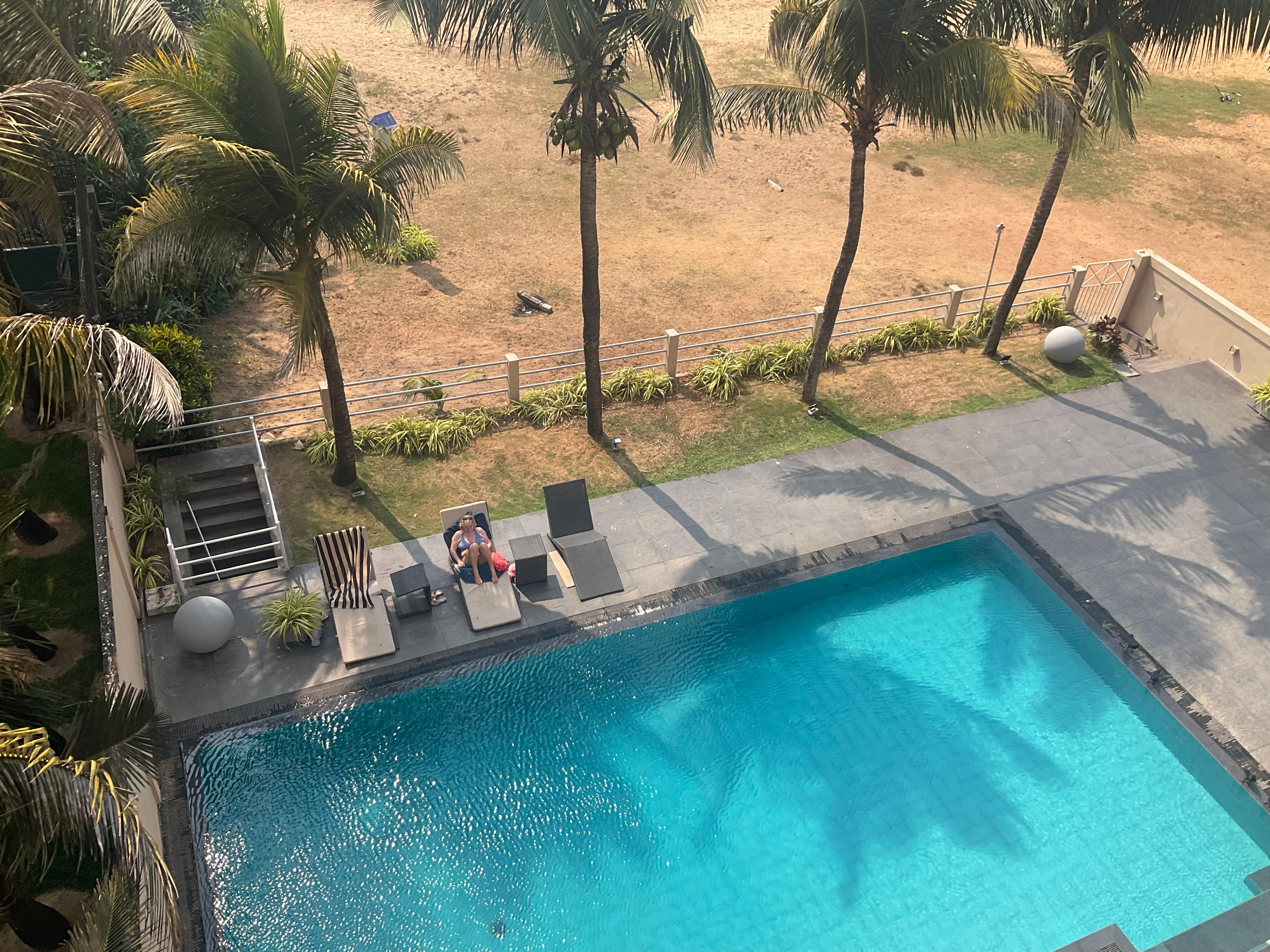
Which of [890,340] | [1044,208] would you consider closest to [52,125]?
[890,340]

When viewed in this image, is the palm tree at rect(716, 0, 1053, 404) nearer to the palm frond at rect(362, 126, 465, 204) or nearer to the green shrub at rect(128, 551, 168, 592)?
the palm frond at rect(362, 126, 465, 204)

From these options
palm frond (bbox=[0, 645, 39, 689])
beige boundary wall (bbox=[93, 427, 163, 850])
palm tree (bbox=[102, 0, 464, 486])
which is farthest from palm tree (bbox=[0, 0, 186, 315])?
palm frond (bbox=[0, 645, 39, 689])

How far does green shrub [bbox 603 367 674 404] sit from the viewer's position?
1688 centimetres

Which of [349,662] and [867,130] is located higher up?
[867,130]

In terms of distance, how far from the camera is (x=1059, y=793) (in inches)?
435

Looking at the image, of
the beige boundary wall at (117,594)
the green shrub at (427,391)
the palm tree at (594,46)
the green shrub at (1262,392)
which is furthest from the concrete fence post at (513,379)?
the green shrub at (1262,392)

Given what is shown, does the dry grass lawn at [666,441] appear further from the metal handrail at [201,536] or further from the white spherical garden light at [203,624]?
the white spherical garden light at [203,624]

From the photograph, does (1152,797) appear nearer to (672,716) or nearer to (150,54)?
(672,716)

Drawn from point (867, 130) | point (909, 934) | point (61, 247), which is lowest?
point (909, 934)

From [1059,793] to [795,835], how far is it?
3079 mm

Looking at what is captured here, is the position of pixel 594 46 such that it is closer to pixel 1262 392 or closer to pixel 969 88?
pixel 969 88

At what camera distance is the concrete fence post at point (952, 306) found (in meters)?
18.6

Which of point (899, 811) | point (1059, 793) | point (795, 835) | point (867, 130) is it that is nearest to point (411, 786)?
point (795, 835)

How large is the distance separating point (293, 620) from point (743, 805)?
18.8 ft
